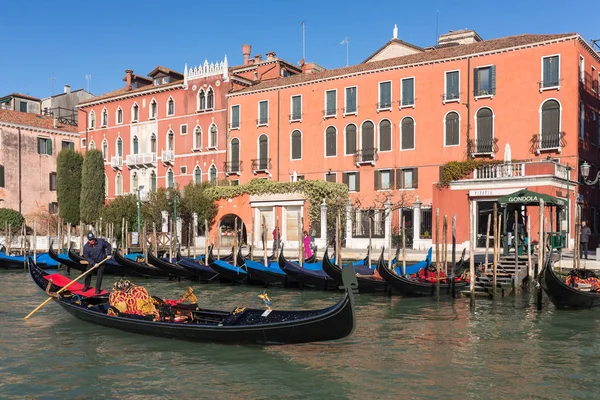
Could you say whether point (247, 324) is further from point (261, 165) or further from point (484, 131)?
point (261, 165)

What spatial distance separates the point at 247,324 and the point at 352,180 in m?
16.8

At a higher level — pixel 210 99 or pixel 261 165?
pixel 210 99

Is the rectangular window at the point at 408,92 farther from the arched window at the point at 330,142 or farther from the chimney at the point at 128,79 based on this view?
the chimney at the point at 128,79

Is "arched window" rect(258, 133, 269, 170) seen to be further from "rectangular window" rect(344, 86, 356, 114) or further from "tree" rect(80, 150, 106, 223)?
"tree" rect(80, 150, 106, 223)

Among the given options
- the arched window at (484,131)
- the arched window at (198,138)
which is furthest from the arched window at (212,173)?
the arched window at (484,131)

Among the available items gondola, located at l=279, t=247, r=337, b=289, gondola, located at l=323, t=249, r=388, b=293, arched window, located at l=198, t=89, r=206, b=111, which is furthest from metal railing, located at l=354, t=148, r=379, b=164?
gondola, located at l=323, t=249, r=388, b=293

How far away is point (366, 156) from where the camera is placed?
23016mm

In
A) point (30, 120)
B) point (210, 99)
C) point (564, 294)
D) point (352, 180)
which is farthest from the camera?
point (30, 120)

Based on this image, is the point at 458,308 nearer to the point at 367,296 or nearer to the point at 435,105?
the point at 367,296

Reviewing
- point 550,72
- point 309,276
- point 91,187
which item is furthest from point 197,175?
point 309,276

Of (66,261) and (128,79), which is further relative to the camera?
(128,79)

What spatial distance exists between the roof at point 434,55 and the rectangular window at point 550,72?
616mm

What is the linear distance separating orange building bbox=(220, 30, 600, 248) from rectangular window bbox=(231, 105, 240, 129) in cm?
5

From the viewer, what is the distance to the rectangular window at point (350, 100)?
923 inches
